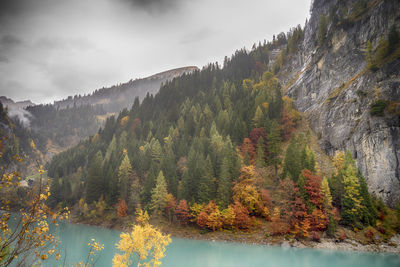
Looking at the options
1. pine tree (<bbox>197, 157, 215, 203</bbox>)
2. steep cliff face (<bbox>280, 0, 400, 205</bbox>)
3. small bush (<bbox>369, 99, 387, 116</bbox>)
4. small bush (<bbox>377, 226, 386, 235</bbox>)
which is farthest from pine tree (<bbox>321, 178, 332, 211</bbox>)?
pine tree (<bbox>197, 157, 215, 203</bbox>)

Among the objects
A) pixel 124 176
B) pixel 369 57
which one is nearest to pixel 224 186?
pixel 124 176

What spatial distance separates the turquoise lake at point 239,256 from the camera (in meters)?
33.6

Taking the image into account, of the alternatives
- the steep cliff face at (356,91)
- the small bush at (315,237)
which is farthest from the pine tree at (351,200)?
the small bush at (315,237)

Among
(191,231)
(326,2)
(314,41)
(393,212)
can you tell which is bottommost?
(191,231)

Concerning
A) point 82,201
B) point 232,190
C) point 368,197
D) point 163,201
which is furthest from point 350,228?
point 82,201

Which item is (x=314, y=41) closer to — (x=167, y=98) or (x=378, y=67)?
(x=378, y=67)

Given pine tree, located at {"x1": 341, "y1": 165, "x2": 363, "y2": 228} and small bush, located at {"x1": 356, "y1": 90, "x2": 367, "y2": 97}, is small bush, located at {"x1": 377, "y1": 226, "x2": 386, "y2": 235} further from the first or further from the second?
small bush, located at {"x1": 356, "y1": 90, "x2": 367, "y2": 97}

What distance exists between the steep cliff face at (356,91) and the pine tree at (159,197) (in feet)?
155

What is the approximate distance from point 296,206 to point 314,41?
8409 cm

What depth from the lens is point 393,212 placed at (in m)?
44.1

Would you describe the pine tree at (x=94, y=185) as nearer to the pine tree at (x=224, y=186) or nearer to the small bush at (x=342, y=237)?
the pine tree at (x=224, y=186)

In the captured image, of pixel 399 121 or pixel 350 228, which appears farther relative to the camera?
pixel 399 121

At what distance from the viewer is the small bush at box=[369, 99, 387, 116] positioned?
52.1 m

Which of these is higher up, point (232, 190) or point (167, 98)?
point (167, 98)
